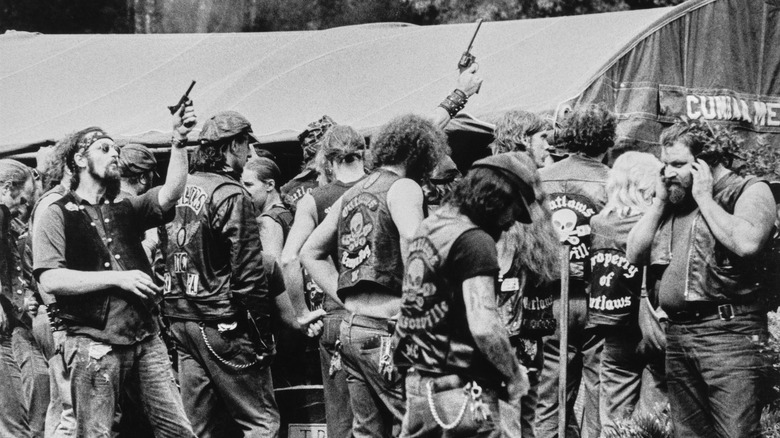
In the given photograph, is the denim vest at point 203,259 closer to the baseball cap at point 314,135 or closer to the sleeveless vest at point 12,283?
the baseball cap at point 314,135

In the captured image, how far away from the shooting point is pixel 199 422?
808 cm

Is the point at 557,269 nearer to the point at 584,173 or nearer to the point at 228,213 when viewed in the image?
the point at 584,173

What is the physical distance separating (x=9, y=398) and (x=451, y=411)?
530 cm

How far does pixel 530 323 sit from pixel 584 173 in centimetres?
144

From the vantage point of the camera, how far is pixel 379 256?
6.98m

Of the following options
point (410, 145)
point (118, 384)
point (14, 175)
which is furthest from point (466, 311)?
point (14, 175)

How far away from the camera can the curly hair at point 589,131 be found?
861cm

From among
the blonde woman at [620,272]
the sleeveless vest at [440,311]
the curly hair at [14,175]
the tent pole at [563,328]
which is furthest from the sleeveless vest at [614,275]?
the curly hair at [14,175]

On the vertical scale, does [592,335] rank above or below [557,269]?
below

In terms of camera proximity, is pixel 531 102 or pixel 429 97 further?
pixel 429 97

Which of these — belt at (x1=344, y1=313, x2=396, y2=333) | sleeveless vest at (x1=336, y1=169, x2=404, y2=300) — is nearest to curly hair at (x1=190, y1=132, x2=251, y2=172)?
sleeveless vest at (x1=336, y1=169, x2=404, y2=300)

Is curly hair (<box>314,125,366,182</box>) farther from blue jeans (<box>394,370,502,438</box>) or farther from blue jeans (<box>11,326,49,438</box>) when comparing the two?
blue jeans (<box>11,326,49,438</box>)

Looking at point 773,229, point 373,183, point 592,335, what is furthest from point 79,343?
point 773,229

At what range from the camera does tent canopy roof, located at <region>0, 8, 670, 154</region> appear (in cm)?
1133
